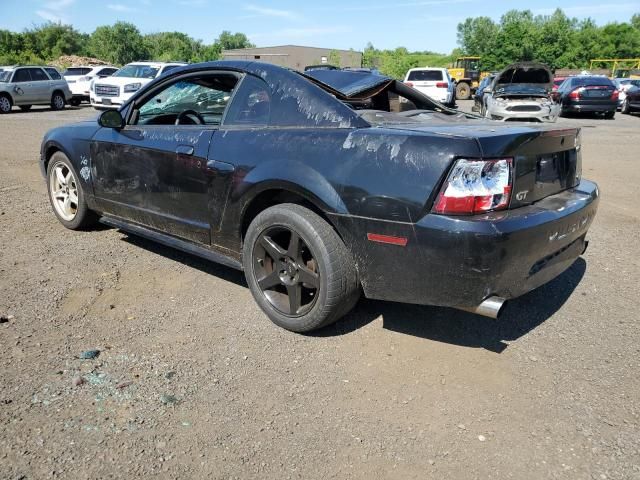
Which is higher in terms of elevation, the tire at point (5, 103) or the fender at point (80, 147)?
the fender at point (80, 147)

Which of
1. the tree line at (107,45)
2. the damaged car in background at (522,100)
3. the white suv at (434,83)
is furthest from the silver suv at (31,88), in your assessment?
the tree line at (107,45)

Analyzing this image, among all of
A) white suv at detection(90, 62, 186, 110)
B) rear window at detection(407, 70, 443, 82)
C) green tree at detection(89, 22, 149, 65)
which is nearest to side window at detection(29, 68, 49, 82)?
white suv at detection(90, 62, 186, 110)

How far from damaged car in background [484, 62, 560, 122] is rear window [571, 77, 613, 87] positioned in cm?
446

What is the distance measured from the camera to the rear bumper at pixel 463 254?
8.30 ft

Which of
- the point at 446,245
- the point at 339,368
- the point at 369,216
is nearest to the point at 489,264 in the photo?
the point at 446,245

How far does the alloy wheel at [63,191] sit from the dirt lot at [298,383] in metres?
0.94

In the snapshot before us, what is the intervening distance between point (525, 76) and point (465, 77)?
73.2 feet

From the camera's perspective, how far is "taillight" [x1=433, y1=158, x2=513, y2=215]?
2.56 metres

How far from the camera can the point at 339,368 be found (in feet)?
9.55

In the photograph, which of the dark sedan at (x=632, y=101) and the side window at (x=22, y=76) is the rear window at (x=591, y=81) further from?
the side window at (x=22, y=76)

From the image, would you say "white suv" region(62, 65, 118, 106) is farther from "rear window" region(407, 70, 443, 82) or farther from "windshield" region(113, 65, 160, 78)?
"rear window" region(407, 70, 443, 82)

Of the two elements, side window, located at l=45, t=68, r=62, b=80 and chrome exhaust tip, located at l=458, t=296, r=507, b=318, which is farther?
side window, located at l=45, t=68, r=62, b=80

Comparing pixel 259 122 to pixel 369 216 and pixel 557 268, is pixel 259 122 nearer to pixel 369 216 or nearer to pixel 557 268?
pixel 369 216

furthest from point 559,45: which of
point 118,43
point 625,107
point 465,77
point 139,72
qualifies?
point 139,72
